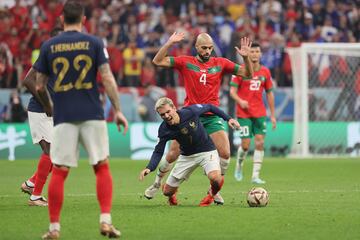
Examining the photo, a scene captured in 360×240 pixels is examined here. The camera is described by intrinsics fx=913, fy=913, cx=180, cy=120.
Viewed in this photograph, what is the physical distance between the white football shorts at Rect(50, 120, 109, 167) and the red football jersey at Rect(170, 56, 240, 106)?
431 cm

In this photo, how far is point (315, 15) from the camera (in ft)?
93.0

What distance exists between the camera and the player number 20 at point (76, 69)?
8620 mm

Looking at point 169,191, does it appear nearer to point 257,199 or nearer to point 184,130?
point 184,130

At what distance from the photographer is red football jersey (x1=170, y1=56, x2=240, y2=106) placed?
508 inches

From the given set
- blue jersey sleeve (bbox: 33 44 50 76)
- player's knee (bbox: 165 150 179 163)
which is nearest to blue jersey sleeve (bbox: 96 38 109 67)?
blue jersey sleeve (bbox: 33 44 50 76)

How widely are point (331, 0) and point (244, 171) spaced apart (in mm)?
10814

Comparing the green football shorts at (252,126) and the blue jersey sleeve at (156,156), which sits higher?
the blue jersey sleeve at (156,156)

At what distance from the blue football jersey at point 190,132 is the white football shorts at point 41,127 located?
188 cm

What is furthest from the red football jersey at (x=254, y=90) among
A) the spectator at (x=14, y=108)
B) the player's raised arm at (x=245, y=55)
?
the spectator at (x=14, y=108)

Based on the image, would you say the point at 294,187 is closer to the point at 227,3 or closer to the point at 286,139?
the point at 286,139

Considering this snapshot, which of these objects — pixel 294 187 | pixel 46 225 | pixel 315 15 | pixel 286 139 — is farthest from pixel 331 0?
pixel 46 225

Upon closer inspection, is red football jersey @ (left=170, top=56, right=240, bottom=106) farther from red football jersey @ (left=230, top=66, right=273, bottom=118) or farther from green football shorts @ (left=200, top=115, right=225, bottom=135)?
red football jersey @ (left=230, top=66, right=273, bottom=118)

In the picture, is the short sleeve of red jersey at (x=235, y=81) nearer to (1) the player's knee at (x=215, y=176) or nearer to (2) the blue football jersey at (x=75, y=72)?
(1) the player's knee at (x=215, y=176)

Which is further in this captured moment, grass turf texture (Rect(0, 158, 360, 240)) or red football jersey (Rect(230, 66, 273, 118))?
red football jersey (Rect(230, 66, 273, 118))
